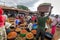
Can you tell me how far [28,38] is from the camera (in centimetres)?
767

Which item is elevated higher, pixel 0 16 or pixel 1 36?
pixel 0 16

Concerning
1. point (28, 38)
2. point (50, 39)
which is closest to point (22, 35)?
point (28, 38)

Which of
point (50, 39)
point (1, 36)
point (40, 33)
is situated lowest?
point (50, 39)

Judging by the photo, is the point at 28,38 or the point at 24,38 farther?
the point at 24,38

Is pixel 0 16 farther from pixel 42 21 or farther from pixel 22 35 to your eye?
pixel 22 35

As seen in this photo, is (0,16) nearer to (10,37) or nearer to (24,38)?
(10,37)

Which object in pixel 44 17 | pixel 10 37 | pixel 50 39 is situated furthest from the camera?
pixel 50 39

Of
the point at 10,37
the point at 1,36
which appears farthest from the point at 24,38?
the point at 1,36

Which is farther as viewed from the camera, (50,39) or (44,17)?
(50,39)

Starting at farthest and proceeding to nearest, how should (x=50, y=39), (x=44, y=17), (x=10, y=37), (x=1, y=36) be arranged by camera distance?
(x=50, y=39) < (x=10, y=37) < (x=44, y=17) < (x=1, y=36)

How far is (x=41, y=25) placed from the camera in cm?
621

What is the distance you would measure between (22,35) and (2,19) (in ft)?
13.5

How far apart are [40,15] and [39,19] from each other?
6.2 inches

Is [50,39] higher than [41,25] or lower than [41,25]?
lower
